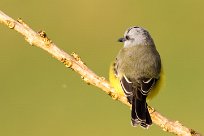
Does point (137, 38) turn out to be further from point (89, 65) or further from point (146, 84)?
point (89, 65)

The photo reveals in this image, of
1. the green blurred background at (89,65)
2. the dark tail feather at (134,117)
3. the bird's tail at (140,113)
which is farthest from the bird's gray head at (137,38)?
the green blurred background at (89,65)

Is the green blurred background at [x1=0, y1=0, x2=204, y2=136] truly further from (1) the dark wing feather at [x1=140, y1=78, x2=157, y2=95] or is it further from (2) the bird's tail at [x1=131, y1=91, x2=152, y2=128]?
(2) the bird's tail at [x1=131, y1=91, x2=152, y2=128]

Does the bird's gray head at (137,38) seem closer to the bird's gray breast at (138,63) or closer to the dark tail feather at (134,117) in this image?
the bird's gray breast at (138,63)

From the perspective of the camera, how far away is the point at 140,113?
22.3 feet

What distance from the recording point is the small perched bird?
23.2ft

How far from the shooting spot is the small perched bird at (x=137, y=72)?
708 centimetres

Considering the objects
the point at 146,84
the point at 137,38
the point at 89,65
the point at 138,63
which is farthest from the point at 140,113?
the point at 89,65

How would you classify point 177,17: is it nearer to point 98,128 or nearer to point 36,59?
point 36,59

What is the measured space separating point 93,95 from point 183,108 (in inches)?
68.6

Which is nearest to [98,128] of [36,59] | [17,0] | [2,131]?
[2,131]

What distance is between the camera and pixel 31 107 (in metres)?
13.5

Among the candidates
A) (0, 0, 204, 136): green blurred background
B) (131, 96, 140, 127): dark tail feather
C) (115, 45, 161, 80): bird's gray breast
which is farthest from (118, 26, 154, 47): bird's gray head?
(0, 0, 204, 136): green blurred background

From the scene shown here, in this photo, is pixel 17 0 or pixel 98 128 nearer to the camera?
pixel 98 128

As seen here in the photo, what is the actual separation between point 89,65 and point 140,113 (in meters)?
8.21
